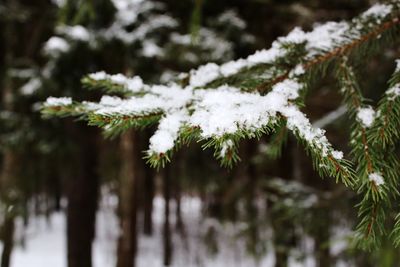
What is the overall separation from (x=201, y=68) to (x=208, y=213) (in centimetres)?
1173

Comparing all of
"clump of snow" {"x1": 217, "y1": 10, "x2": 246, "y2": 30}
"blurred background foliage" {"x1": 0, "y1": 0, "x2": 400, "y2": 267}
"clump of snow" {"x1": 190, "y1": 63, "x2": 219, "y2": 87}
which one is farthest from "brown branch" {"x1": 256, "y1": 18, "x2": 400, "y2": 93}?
"clump of snow" {"x1": 217, "y1": 10, "x2": 246, "y2": 30}

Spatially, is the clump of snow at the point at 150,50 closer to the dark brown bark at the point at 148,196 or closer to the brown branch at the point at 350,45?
the brown branch at the point at 350,45

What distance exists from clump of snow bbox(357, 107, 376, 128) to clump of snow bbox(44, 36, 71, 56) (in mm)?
4712

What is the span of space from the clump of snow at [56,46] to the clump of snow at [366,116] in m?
4.71

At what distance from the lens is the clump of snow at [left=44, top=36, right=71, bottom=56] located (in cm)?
521

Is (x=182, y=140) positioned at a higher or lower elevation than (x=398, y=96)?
lower

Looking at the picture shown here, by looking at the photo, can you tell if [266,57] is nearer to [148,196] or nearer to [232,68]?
[232,68]

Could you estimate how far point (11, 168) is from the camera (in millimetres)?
6102

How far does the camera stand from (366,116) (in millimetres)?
1283

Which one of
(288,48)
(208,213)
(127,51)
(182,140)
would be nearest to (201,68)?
(288,48)

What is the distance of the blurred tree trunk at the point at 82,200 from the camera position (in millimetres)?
6902

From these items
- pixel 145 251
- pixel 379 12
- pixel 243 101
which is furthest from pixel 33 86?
pixel 145 251

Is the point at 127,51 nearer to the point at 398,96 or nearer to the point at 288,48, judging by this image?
the point at 288,48

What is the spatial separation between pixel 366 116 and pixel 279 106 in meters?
0.38
